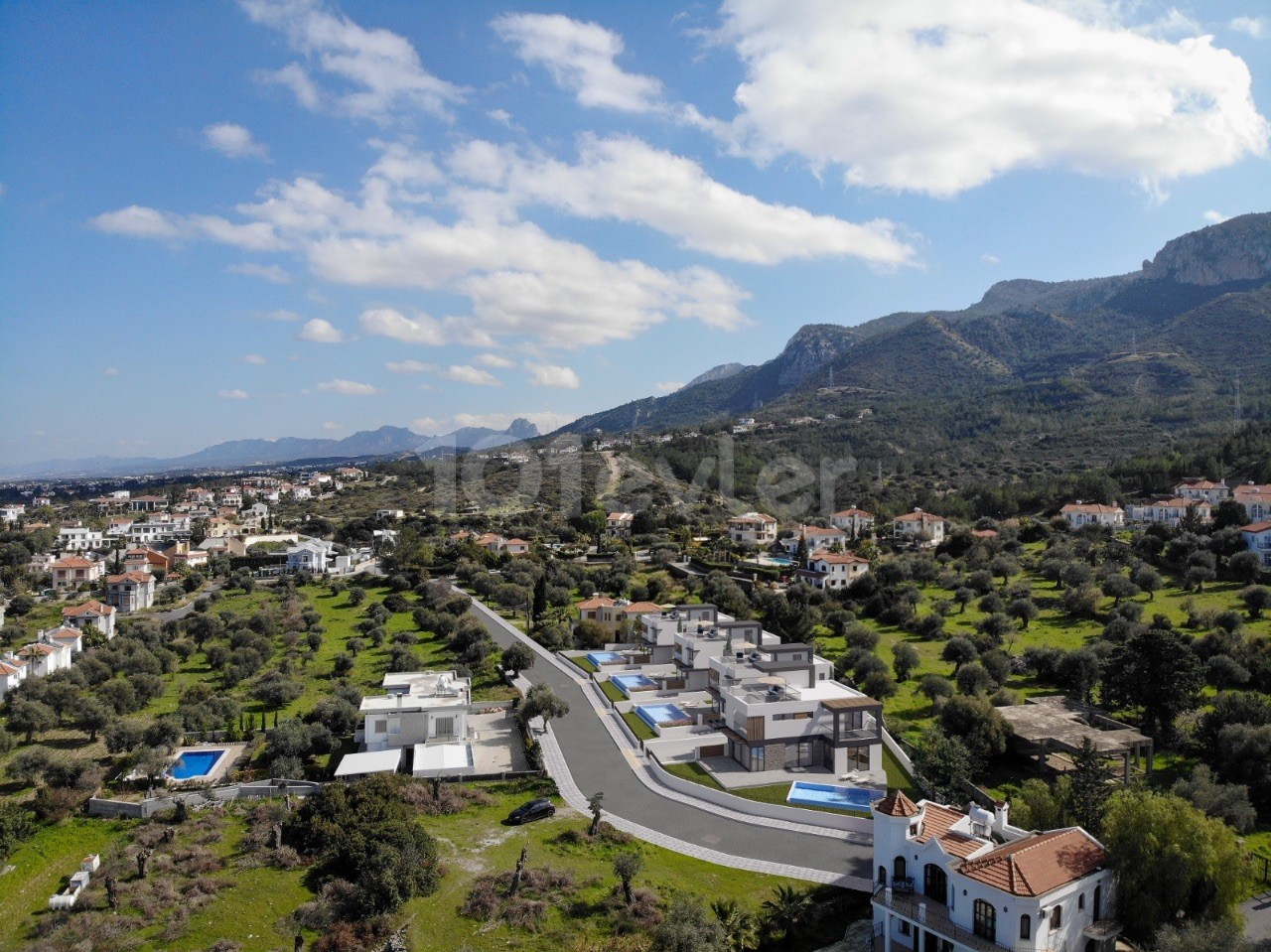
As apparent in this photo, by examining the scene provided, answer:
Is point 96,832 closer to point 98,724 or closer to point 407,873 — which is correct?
point 98,724

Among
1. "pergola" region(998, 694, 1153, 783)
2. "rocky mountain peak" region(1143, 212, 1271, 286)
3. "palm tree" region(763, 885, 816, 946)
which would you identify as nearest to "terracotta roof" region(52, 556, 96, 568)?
"palm tree" region(763, 885, 816, 946)

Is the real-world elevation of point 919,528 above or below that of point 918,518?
below

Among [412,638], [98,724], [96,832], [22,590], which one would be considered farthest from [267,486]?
[96,832]

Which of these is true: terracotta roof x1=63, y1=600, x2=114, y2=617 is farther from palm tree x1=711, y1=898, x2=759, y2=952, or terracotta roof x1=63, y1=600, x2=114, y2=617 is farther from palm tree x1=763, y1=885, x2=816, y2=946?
palm tree x1=763, y1=885, x2=816, y2=946

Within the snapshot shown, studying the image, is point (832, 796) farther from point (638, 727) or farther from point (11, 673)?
point (11, 673)

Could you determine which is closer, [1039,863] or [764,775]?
[1039,863]

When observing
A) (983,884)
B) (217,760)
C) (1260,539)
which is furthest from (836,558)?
(983,884)
